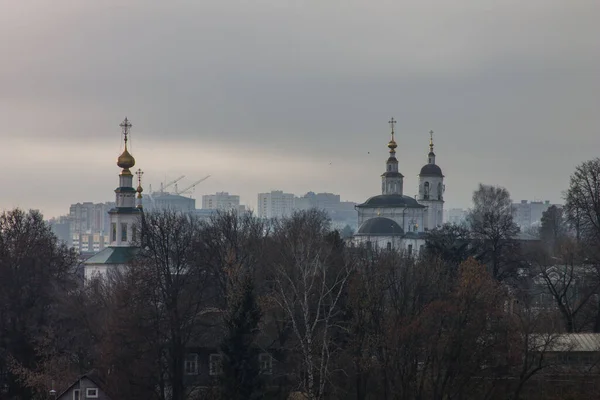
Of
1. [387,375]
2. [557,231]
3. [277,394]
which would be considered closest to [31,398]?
[277,394]

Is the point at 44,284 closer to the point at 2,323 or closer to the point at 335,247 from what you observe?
the point at 2,323

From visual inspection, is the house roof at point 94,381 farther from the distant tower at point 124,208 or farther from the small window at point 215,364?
the distant tower at point 124,208

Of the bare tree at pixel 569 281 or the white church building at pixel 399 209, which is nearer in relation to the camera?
the bare tree at pixel 569 281

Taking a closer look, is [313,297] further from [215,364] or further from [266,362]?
[215,364]

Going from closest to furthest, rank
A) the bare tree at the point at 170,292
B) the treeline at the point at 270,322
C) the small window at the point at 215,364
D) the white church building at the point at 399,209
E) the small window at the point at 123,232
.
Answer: the treeline at the point at 270,322
the small window at the point at 215,364
the bare tree at the point at 170,292
the small window at the point at 123,232
the white church building at the point at 399,209

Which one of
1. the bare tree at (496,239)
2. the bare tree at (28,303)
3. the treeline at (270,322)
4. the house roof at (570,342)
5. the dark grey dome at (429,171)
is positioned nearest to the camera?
the treeline at (270,322)

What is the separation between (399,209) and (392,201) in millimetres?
857

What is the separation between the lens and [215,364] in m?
52.8

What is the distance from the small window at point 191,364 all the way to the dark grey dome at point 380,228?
60582 millimetres

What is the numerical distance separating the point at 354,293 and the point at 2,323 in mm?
14309

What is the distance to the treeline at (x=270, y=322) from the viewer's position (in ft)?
163

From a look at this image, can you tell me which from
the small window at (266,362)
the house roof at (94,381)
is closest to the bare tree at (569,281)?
the small window at (266,362)

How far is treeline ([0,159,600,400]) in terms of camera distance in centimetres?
4959

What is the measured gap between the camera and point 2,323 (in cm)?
5831
